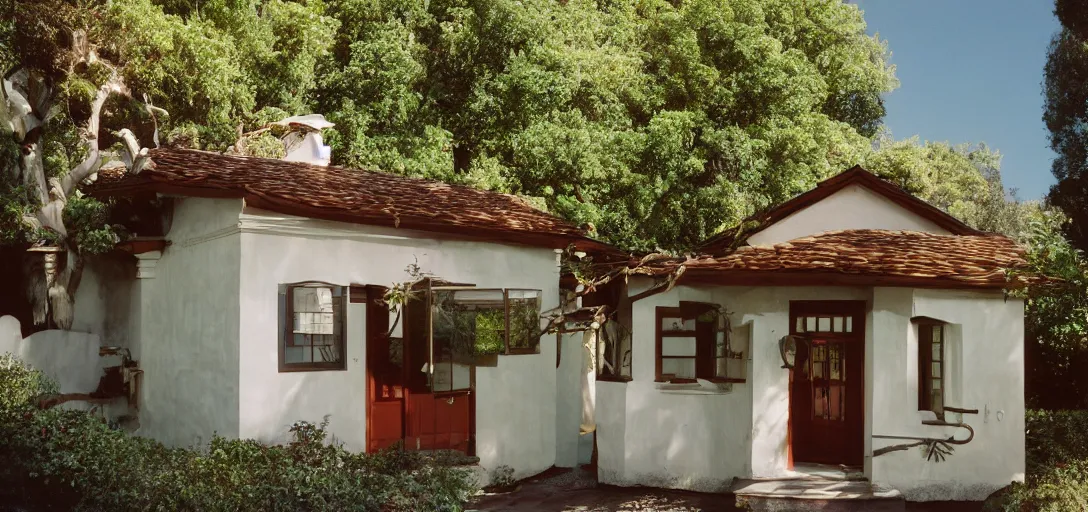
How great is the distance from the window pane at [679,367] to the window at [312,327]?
15.1 ft

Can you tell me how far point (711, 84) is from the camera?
85.8 feet

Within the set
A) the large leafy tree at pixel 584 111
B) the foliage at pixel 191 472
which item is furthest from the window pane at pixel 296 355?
the large leafy tree at pixel 584 111

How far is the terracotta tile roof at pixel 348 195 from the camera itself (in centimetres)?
1203

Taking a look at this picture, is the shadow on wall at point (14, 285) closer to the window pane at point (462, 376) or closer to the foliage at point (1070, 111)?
the window pane at point (462, 376)

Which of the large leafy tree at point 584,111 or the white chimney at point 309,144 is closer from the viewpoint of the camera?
the white chimney at point 309,144

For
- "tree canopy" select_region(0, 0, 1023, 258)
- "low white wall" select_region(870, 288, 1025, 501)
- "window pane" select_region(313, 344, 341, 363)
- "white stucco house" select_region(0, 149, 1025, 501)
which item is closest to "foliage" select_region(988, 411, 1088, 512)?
"low white wall" select_region(870, 288, 1025, 501)

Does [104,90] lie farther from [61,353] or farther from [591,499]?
[591,499]

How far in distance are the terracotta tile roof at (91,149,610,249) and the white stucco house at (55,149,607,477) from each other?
4 cm

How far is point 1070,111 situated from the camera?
26.3 metres

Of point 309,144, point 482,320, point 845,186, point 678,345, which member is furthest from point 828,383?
point 309,144

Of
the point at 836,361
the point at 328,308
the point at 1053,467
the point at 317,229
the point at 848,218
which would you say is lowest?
the point at 1053,467

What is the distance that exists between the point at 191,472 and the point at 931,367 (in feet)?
30.7

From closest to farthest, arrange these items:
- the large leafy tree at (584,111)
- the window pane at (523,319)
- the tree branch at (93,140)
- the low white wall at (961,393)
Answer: the window pane at (523,319) → the low white wall at (961,393) → the tree branch at (93,140) → the large leafy tree at (584,111)

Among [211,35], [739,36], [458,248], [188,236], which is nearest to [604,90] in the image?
[739,36]
